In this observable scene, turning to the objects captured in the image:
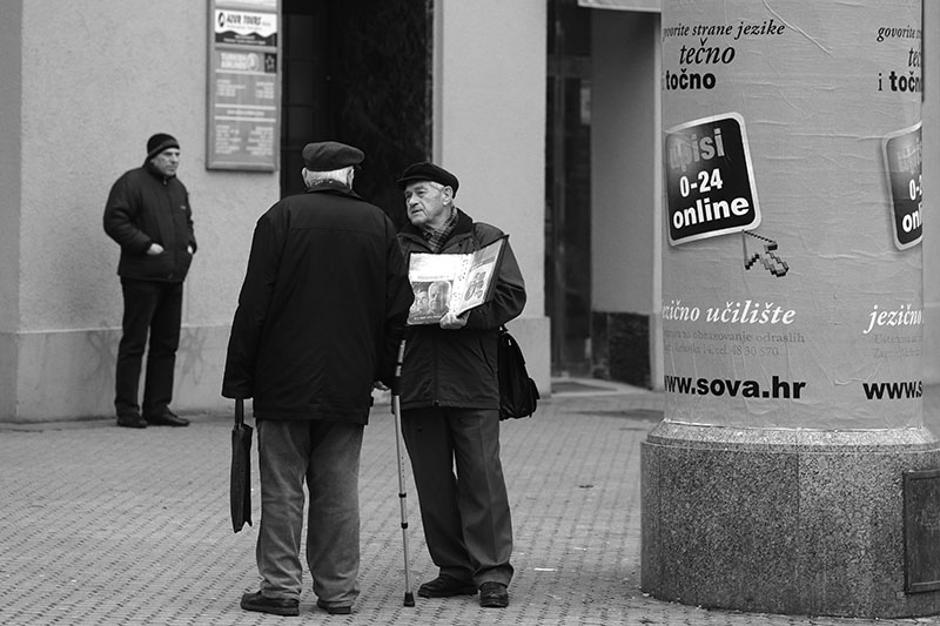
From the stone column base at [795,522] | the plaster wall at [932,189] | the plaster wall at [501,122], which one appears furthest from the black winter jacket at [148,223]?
the plaster wall at [932,189]

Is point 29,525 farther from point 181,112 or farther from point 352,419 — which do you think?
point 181,112

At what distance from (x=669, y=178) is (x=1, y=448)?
19.2 ft

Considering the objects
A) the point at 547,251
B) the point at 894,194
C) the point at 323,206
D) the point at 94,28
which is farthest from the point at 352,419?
the point at 547,251

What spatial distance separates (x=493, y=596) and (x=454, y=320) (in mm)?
1137

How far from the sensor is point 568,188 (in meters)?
17.6

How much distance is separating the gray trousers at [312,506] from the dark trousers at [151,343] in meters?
5.87

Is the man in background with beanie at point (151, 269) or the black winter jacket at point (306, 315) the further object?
the man in background with beanie at point (151, 269)

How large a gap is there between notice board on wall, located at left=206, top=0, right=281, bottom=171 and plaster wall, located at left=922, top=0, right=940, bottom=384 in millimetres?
7400

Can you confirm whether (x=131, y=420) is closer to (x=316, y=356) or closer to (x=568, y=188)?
(x=568, y=188)

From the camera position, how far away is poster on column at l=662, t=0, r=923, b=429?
7.65 meters

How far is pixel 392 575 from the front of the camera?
8.45 metres

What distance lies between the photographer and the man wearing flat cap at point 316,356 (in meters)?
7.45

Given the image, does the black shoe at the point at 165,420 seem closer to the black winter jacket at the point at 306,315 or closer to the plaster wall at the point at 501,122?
the plaster wall at the point at 501,122

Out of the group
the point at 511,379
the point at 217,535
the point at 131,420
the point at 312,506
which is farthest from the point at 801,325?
the point at 131,420
